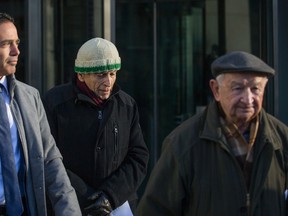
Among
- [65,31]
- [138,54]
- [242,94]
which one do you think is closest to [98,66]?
[242,94]

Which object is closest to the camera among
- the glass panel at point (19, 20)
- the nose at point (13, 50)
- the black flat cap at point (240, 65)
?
the black flat cap at point (240, 65)

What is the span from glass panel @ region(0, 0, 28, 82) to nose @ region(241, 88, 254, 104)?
4918 millimetres

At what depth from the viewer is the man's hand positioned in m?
4.38

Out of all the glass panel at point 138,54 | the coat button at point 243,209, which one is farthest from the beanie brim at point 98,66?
the glass panel at point 138,54

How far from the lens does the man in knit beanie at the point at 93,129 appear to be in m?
4.46

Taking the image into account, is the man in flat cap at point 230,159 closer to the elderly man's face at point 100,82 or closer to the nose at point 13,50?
the nose at point 13,50

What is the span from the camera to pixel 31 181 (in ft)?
12.3

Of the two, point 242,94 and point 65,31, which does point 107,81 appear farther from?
point 65,31

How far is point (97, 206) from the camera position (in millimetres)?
4387

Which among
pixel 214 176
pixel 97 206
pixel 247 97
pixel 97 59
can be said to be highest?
pixel 97 59

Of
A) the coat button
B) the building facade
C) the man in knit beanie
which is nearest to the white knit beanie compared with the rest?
the man in knit beanie

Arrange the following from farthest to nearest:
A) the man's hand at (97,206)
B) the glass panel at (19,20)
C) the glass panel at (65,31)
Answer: the glass panel at (65,31) → the glass panel at (19,20) → the man's hand at (97,206)

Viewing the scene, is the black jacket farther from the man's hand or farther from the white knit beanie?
the white knit beanie

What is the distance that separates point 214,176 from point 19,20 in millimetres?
5137
